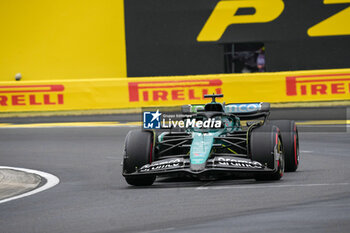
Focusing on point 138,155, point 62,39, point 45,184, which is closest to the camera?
point 138,155

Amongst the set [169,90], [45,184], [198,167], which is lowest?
[45,184]

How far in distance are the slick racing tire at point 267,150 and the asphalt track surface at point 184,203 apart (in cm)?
15

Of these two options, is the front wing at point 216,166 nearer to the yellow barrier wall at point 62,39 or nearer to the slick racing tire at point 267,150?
the slick racing tire at point 267,150

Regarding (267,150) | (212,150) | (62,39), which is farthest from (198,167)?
(62,39)

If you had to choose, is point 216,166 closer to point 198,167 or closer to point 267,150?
point 198,167

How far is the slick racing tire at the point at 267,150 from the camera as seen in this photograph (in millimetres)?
9727

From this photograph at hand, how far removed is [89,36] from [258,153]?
14807mm

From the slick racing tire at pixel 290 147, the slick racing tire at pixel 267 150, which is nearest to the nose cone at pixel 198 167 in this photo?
the slick racing tire at pixel 267 150

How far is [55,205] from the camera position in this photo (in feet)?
28.6

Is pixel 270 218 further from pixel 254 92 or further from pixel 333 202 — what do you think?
pixel 254 92

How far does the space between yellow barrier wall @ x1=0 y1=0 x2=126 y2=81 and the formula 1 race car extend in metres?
12.7

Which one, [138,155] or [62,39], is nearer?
[138,155]

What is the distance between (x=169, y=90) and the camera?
69.9ft

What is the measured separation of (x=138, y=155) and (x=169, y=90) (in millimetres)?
11271
